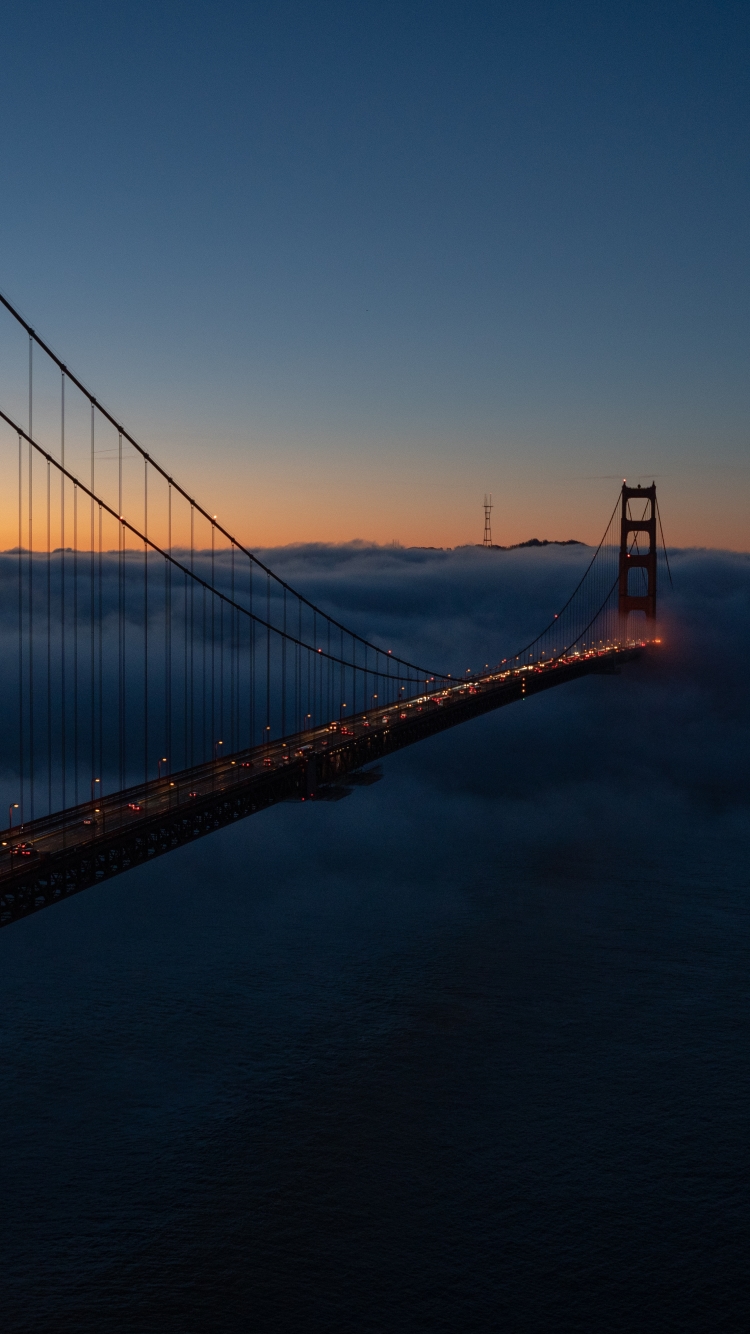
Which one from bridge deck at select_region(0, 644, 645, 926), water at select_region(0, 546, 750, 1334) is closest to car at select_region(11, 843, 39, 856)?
bridge deck at select_region(0, 644, 645, 926)

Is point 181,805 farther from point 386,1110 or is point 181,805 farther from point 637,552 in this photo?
point 637,552

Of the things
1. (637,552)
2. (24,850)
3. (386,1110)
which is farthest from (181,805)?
(637,552)

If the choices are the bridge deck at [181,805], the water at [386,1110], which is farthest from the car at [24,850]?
the water at [386,1110]

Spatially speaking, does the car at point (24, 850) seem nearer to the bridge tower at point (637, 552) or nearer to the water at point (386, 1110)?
the water at point (386, 1110)

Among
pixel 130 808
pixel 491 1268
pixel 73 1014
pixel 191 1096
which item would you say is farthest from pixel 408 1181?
pixel 73 1014

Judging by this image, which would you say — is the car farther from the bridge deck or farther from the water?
the water
